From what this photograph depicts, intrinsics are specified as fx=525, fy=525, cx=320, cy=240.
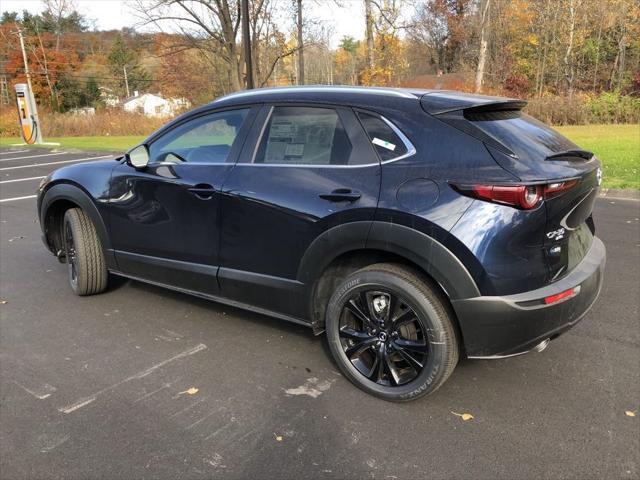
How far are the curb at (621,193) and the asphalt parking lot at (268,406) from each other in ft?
17.0

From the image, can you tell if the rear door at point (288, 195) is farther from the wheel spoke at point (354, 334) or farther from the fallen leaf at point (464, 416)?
the fallen leaf at point (464, 416)

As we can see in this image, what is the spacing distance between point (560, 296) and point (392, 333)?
2.91 feet

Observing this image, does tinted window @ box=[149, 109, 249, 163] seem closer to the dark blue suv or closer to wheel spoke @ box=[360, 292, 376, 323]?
the dark blue suv

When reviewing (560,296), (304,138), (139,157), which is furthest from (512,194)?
(139,157)

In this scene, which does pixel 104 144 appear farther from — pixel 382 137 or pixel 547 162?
pixel 547 162

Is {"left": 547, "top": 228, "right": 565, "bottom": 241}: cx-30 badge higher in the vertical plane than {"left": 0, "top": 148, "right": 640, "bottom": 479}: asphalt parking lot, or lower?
higher

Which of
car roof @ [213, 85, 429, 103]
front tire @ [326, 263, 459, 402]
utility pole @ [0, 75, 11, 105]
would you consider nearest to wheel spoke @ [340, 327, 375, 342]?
front tire @ [326, 263, 459, 402]

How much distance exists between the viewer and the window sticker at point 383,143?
9.36 ft

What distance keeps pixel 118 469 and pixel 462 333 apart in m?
1.79

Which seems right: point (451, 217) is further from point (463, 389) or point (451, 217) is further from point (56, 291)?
point (56, 291)

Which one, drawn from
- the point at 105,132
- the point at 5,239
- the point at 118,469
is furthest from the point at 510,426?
the point at 105,132

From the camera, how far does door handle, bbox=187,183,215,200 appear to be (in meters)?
3.48

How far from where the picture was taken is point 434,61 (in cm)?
5606

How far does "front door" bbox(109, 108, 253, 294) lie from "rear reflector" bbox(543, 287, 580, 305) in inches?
81.0
